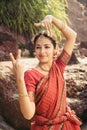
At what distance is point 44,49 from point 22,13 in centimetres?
382

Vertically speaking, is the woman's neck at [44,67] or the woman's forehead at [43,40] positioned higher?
the woman's forehead at [43,40]

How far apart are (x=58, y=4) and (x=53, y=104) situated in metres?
4.68

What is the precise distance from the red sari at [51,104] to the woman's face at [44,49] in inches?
4.1

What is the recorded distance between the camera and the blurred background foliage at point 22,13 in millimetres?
6133

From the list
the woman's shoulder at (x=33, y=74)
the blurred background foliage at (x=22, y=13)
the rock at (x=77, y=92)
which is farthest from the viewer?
the blurred background foliage at (x=22, y=13)

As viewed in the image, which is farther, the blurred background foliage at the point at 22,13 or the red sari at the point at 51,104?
the blurred background foliage at the point at 22,13

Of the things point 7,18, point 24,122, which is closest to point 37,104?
point 24,122

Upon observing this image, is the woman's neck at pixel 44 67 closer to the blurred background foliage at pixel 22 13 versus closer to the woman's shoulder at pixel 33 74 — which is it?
the woman's shoulder at pixel 33 74

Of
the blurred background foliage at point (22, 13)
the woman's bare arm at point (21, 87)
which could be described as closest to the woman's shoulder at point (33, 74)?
the woman's bare arm at point (21, 87)

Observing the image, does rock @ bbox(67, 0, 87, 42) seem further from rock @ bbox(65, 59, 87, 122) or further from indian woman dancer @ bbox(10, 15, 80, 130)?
indian woman dancer @ bbox(10, 15, 80, 130)

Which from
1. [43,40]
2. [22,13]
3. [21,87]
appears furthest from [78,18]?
[21,87]

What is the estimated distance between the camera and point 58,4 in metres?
6.90

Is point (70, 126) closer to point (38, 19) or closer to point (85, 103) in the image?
point (85, 103)

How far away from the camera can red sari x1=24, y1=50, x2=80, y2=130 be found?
8.02 ft
